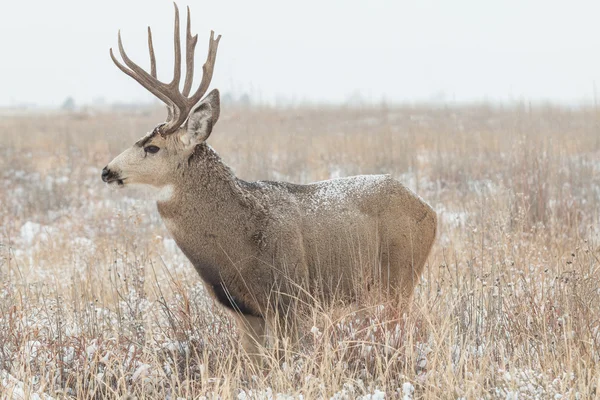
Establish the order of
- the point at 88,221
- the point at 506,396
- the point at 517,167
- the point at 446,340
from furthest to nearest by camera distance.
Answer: the point at 88,221 < the point at 517,167 < the point at 446,340 < the point at 506,396

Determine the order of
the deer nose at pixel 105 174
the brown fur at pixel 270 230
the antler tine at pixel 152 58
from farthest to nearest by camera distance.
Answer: the antler tine at pixel 152 58 → the deer nose at pixel 105 174 → the brown fur at pixel 270 230

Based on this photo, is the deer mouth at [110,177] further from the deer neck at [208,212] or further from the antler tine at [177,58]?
the antler tine at [177,58]

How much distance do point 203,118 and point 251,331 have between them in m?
1.34

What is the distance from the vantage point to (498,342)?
165 inches

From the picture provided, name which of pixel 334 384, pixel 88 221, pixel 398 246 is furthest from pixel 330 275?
pixel 88 221

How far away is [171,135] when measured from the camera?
4668 mm

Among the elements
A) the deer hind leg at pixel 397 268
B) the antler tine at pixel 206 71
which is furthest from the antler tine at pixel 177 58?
the deer hind leg at pixel 397 268

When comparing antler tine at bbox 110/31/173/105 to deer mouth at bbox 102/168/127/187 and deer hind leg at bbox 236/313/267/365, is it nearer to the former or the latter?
deer mouth at bbox 102/168/127/187

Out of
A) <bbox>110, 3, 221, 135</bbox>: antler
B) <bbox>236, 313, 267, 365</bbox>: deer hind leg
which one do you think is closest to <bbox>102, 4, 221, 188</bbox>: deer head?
<bbox>110, 3, 221, 135</bbox>: antler

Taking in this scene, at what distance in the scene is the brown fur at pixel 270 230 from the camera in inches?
175

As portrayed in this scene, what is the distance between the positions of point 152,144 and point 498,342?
2.38 metres

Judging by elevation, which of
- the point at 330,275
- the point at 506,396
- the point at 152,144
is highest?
the point at 152,144

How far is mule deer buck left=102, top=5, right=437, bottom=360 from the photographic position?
4441mm

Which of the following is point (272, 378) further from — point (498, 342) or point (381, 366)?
point (498, 342)
